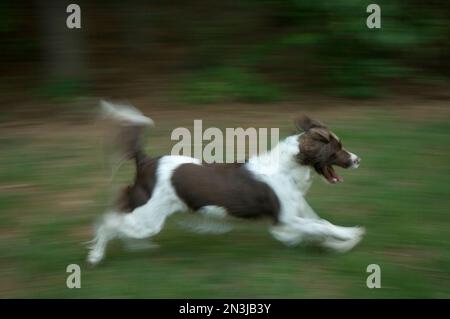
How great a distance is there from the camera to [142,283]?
543 centimetres

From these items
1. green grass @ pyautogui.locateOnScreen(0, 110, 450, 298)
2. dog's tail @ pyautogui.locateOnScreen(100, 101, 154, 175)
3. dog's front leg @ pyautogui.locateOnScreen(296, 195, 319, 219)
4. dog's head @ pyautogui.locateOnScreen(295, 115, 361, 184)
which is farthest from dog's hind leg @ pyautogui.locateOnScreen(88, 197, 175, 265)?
dog's head @ pyautogui.locateOnScreen(295, 115, 361, 184)

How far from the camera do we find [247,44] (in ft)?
37.5

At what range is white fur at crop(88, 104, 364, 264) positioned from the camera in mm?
5535

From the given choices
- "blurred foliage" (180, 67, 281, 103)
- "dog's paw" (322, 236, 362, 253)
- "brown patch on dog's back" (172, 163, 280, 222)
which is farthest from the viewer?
"blurred foliage" (180, 67, 281, 103)

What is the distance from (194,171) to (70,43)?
19.1 ft

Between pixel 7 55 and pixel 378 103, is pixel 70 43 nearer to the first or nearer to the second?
pixel 7 55

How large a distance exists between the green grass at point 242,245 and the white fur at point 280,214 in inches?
6.3

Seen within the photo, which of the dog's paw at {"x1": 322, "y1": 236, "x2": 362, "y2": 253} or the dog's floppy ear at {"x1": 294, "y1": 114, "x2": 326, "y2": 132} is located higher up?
the dog's floppy ear at {"x1": 294, "y1": 114, "x2": 326, "y2": 132}

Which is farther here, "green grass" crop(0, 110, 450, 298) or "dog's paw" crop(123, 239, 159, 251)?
"dog's paw" crop(123, 239, 159, 251)

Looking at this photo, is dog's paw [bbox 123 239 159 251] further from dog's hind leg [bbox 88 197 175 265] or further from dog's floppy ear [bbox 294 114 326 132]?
dog's floppy ear [bbox 294 114 326 132]

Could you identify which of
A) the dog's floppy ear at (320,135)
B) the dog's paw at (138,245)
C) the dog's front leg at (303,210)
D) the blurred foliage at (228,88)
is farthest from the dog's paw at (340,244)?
the blurred foliage at (228,88)

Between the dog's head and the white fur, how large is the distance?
0.24ft

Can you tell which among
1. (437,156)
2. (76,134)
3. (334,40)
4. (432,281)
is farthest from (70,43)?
(432,281)

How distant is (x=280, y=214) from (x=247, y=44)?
6.25 meters
